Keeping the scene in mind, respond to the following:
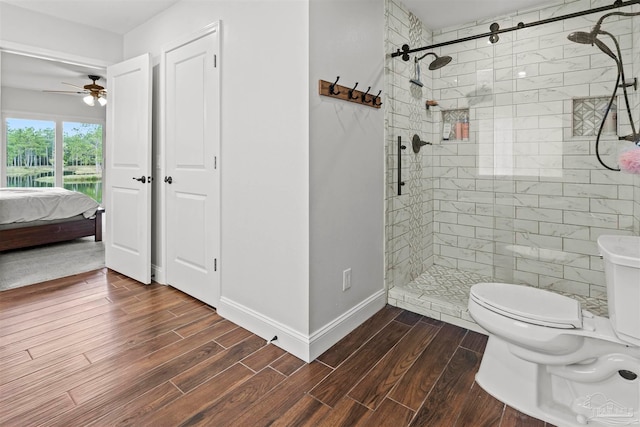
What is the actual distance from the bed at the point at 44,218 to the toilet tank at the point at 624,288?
5.52 metres

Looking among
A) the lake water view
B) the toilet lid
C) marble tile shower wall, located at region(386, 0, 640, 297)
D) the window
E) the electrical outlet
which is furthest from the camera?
the lake water view

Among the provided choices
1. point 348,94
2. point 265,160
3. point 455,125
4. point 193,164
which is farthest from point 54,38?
point 455,125

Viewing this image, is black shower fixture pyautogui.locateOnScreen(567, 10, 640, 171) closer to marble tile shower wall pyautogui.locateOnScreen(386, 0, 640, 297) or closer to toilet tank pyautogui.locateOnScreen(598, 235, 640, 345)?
marble tile shower wall pyautogui.locateOnScreen(386, 0, 640, 297)

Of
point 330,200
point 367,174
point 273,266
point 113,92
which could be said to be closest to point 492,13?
point 367,174

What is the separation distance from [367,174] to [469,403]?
1.49 meters

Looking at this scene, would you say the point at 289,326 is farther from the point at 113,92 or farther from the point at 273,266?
the point at 113,92

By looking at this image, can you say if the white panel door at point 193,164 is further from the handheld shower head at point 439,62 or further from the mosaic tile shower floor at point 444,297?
the handheld shower head at point 439,62

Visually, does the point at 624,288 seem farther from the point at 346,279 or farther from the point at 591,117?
the point at 591,117

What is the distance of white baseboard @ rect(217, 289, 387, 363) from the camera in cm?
201

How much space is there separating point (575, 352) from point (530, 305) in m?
0.24

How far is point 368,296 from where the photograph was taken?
254 centimetres

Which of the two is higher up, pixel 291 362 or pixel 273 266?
pixel 273 266

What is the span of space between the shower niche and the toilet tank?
188cm

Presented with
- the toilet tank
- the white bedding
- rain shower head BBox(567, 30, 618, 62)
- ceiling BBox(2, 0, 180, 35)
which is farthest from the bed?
rain shower head BBox(567, 30, 618, 62)
